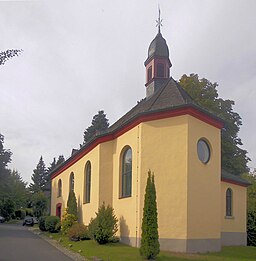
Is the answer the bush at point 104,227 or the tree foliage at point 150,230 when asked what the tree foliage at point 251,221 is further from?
the tree foliage at point 150,230

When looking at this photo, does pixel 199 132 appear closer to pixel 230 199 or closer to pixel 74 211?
pixel 230 199

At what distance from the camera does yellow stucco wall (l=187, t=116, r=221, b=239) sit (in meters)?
20.9

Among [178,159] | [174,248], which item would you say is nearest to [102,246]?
[174,248]

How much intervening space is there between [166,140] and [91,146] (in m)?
8.20

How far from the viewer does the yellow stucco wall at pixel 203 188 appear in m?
20.9

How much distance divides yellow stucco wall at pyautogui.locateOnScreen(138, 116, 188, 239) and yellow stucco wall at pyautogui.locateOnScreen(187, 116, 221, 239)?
365 mm

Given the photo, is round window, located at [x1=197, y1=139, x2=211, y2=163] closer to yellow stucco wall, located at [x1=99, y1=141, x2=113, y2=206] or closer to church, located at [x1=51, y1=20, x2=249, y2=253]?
church, located at [x1=51, y1=20, x2=249, y2=253]

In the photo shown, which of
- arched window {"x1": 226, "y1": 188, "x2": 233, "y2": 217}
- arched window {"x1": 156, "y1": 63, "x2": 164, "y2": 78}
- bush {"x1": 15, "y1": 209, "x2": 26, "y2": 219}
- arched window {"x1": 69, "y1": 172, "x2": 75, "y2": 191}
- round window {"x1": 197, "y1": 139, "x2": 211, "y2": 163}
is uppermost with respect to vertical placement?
arched window {"x1": 156, "y1": 63, "x2": 164, "y2": 78}

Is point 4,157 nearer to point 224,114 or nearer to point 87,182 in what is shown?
point 87,182

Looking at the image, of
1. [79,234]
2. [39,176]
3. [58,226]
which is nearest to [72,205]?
[58,226]

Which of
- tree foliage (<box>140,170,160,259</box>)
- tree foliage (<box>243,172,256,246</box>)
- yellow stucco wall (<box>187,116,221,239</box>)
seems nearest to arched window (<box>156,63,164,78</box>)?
yellow stucco wall (<box>187,116,221,239</box>)

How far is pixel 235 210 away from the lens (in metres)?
28.6

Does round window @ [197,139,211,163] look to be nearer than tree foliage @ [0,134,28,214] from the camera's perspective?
Yes

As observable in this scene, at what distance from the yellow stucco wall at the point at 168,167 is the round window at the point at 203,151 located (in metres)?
1.46
